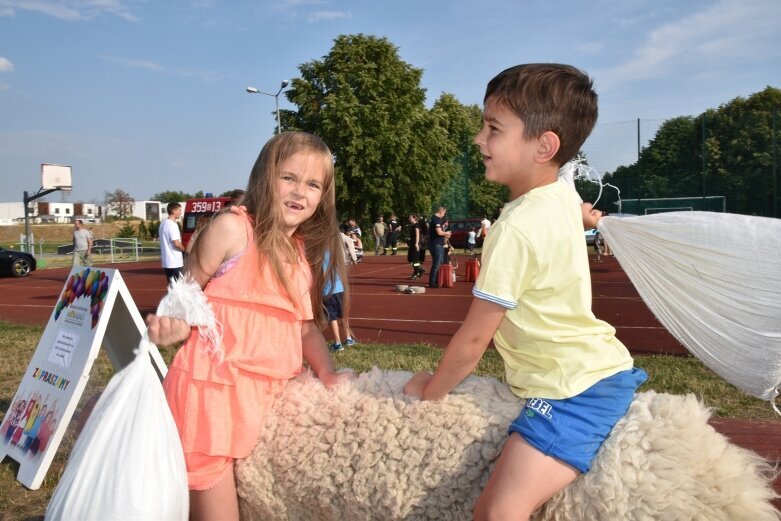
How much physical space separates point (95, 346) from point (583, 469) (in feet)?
10.4

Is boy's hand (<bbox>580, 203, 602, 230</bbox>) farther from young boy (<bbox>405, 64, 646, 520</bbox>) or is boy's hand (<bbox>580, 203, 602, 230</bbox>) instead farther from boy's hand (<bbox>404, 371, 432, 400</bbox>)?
boy's hand (<bbox>404, 371, 432, 400</bbox>)

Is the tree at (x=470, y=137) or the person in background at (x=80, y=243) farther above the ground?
the tree at (x=470, y=137)

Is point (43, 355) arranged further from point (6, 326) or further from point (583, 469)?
point (6, 326)

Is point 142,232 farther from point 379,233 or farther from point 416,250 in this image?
point 416,250

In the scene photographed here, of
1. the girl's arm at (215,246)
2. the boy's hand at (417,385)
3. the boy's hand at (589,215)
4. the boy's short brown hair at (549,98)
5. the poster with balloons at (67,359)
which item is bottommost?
the poster with balloons at (67,359)

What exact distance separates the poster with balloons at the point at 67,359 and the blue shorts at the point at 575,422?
2.62 meters

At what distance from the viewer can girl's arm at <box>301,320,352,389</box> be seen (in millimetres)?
2363

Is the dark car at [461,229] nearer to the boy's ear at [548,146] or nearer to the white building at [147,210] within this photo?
the boy's ear at [548,146]

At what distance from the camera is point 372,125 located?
35156 mm

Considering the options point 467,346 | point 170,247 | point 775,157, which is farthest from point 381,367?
point 775,157

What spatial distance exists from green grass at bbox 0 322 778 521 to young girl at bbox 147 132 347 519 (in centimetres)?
238

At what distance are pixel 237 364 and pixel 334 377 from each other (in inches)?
16.4

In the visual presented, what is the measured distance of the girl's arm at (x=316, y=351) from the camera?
93.0 inches

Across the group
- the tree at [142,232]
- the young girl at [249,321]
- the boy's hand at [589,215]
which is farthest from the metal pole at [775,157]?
the tree at [142,232]
